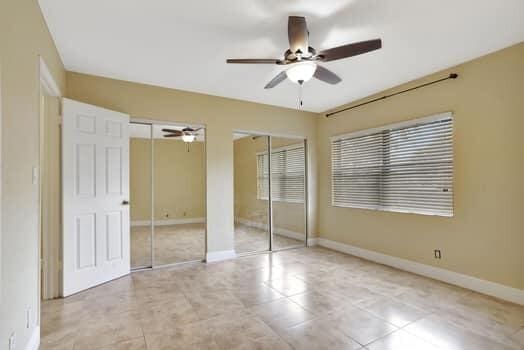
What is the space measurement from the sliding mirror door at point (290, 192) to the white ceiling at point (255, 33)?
1.92m

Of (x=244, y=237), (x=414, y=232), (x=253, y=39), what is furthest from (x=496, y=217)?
(x=244, y=237)

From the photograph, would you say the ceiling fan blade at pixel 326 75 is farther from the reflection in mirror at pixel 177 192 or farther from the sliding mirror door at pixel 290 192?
the reflection in mirror at pixel 177 192

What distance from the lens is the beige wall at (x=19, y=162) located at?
1.46m

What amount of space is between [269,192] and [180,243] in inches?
77.8

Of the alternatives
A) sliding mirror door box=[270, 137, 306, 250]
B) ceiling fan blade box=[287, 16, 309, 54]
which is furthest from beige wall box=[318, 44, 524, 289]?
ceiling fan blade box=[287, 16, 309, 54]

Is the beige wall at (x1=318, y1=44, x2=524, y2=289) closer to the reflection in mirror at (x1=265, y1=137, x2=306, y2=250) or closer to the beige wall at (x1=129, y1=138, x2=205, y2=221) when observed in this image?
the reflection in mirror at (x1=265, y1=137, x2=306, y2=250)

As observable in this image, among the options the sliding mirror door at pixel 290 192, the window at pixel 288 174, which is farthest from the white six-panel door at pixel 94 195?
the sliding mirror door at pixel 290 192

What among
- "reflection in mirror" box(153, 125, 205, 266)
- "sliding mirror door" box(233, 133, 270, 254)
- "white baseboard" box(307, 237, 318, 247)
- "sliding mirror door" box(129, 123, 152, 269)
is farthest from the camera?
"reflection in mirror" box(153, 125, 205, 266)

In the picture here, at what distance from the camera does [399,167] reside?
3812 millimetres

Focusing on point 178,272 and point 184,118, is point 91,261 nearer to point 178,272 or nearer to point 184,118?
point 178,272

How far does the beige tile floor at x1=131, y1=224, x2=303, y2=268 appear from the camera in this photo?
14.1 ft

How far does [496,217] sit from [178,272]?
3.93m

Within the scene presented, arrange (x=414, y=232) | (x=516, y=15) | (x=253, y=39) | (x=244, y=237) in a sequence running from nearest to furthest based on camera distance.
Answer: (x=516, y=15), (x=253, y=39), (x=414, y=232), (x=244, y=237)

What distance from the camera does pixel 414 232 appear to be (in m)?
3.65
